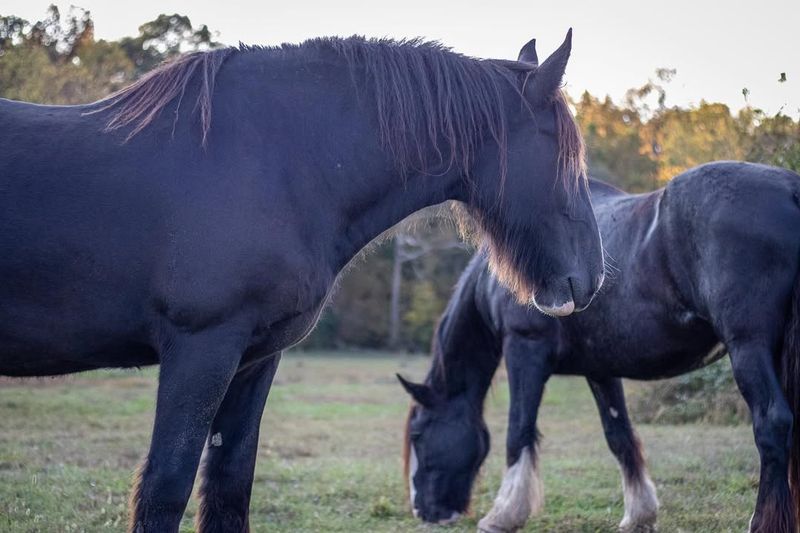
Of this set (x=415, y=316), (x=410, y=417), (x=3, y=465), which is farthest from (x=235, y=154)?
(x=415, y=316)

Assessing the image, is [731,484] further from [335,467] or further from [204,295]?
[204,295]

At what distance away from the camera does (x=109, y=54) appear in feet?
46.1

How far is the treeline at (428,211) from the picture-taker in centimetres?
1016

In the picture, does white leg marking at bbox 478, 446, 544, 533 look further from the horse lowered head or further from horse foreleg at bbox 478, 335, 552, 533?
the horse lowered head

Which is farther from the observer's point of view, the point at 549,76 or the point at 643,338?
the point at 643,338

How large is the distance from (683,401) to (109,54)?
1123 centimetres

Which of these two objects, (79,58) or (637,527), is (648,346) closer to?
(637,527)

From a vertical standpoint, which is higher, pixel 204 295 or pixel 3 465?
pixel 204 295

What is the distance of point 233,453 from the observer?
3.65 m

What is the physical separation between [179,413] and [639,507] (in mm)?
4191

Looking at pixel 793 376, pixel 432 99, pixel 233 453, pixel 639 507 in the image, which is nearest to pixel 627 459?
pixel 639 507

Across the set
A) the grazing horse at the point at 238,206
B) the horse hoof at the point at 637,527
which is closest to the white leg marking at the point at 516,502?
the horse hoof at the point at 637,527

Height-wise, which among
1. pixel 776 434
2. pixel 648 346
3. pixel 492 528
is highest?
pixel 648 346

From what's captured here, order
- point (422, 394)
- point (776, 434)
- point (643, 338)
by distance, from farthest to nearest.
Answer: point (422, 394), point (643, 338), point (776, 434)
